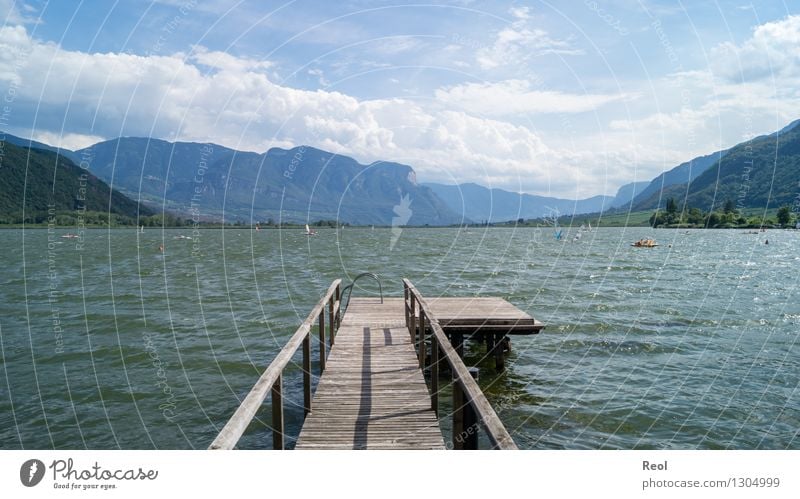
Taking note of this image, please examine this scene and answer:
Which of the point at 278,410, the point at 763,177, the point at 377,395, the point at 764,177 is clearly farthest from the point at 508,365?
the point at 763,177

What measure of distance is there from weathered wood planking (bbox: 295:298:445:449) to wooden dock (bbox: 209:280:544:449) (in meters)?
0.01

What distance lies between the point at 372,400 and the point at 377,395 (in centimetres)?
25

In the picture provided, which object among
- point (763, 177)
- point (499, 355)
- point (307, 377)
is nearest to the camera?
point (307, 377)

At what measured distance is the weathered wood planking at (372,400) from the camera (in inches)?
300

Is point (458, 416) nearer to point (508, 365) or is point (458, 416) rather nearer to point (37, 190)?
point (508, 365)

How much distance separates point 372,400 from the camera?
922cm

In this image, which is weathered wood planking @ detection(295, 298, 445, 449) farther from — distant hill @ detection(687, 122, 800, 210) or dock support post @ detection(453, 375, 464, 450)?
distant hill @ detection(687, 122, 800, 210)

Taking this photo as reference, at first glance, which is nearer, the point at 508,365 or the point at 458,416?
the point at 458,416

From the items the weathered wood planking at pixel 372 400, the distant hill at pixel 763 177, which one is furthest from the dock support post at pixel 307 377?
the distant hill at pixel 763 177

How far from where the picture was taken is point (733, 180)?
512ft

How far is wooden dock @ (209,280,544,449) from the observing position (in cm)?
552

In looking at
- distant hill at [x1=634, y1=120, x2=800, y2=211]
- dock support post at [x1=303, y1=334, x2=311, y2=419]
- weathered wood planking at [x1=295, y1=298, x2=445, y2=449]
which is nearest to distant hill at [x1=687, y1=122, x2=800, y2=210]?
distant hill at [x1=634, y1=120, x2=800, y2=211]
